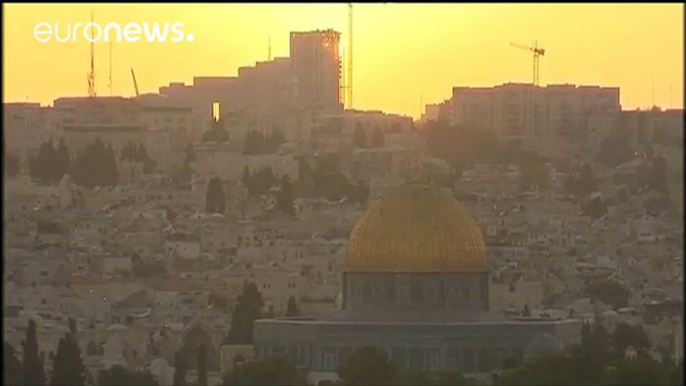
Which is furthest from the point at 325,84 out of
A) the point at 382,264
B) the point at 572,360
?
the point at 572,360

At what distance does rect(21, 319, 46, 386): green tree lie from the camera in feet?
172

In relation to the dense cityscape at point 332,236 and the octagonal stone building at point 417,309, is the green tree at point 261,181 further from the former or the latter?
the octagonal stone building at point 417,309

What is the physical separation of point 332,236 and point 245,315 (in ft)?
67.4

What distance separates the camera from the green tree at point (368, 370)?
48688mm

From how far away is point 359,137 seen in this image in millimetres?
112562

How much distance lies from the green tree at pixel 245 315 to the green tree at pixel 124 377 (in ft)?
13.0

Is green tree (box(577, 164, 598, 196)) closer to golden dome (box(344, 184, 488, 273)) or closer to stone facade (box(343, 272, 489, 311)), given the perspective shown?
golden dome (box(344, 184, 488, 273))

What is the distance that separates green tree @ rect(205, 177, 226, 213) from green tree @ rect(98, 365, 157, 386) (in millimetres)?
37737

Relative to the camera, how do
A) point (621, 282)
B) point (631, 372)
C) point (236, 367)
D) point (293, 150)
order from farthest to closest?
point (293, 150) < point (621, 282) < point (236, 367) < point (631, 372)

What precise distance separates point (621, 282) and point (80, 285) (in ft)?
31.2

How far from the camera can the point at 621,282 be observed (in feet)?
263

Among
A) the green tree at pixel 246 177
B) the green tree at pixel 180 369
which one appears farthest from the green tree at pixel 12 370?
the green tree at pixel 246 177

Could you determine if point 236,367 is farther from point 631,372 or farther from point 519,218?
point 519,218

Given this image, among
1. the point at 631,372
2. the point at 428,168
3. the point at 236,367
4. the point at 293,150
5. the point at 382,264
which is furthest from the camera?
the point at 293,150
